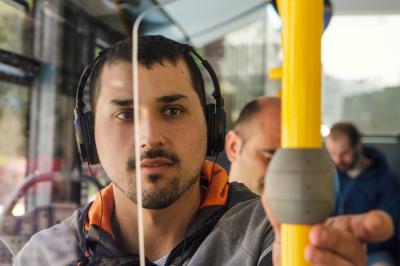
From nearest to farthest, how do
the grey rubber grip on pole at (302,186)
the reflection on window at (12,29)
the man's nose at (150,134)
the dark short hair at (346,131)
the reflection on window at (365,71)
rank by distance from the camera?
the grey rubber grip on pole at (302,186), the man's nose at (150,134), the reflection on window at (12,29), the dark short hair at (346,131), the reflection on window at (365,71)

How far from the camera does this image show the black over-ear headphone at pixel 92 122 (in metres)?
0.90

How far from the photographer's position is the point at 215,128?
925 mm

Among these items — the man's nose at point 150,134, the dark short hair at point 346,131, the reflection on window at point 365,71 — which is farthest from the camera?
the reflection on window at point 365,71

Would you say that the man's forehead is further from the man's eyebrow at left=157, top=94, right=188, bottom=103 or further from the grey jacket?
the grey jacket

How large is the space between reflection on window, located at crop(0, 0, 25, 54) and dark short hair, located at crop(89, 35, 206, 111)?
28 centimetres

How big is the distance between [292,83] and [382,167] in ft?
8.74

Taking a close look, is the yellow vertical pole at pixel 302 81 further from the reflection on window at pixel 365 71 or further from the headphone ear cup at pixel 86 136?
the reflection on window at pixel 365 71

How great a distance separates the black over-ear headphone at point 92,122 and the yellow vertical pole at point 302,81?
31 centimetres

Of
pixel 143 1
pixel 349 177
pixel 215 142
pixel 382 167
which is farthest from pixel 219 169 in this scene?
pixel 382 167

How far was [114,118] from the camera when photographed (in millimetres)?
841

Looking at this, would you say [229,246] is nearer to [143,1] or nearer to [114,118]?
[114,118]

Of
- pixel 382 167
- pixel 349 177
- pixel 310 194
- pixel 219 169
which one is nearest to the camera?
pixel 310 194

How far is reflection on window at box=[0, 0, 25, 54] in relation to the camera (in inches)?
42.6

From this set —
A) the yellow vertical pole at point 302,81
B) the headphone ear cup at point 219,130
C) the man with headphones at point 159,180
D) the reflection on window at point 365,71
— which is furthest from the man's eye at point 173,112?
the reflection on window at point 365,71
